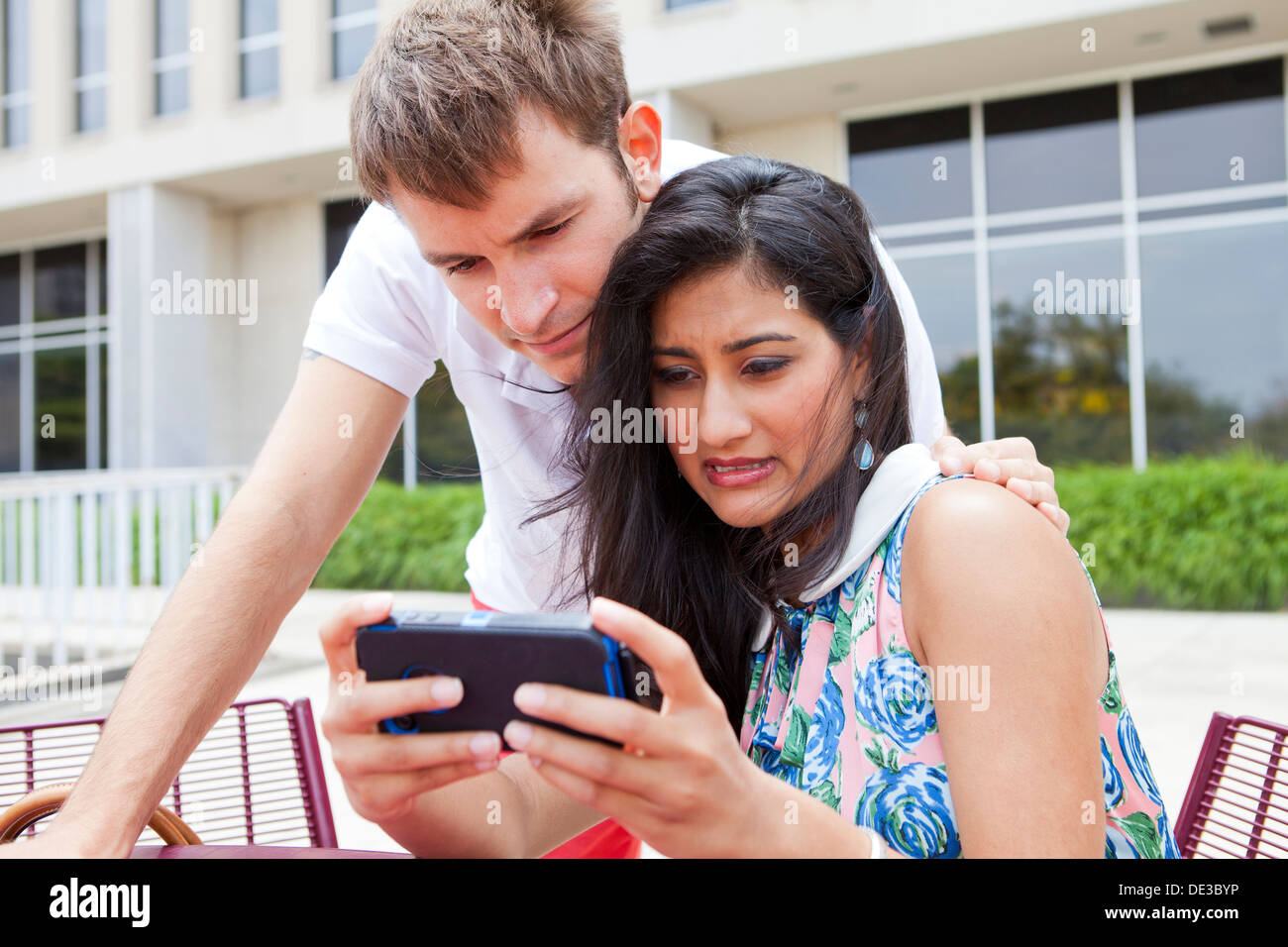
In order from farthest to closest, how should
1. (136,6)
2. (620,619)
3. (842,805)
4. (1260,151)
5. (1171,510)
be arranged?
(136,6)
(1260,151)
(1171,510)
(842,805)
(620,619)

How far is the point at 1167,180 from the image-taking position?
8734 mm

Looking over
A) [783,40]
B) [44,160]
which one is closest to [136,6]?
[44,160]

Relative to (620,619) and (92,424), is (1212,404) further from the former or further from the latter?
(92,424)

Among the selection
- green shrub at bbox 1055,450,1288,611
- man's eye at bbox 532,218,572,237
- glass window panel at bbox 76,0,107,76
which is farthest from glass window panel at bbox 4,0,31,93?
man's eye at bbox 532,218,572,237

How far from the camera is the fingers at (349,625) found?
91 centimetres

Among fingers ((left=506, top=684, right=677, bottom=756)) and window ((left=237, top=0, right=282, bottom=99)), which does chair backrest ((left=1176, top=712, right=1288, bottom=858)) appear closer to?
fingers ((left=506, top=684, right=677, bottom=756))

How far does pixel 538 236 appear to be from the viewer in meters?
1.63

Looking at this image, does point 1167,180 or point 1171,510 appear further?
point 1167,180

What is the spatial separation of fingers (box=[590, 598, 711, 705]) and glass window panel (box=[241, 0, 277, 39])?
12678 millimetres

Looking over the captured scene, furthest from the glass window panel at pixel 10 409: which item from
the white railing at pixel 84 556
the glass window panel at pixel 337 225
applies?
the white railing at pixel 84 556

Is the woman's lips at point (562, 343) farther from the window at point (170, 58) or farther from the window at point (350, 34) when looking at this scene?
the window at point (170, 58)

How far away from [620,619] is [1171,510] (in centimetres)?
741

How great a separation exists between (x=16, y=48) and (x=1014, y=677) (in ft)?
50.5

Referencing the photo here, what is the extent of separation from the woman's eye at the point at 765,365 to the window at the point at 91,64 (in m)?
13.3
